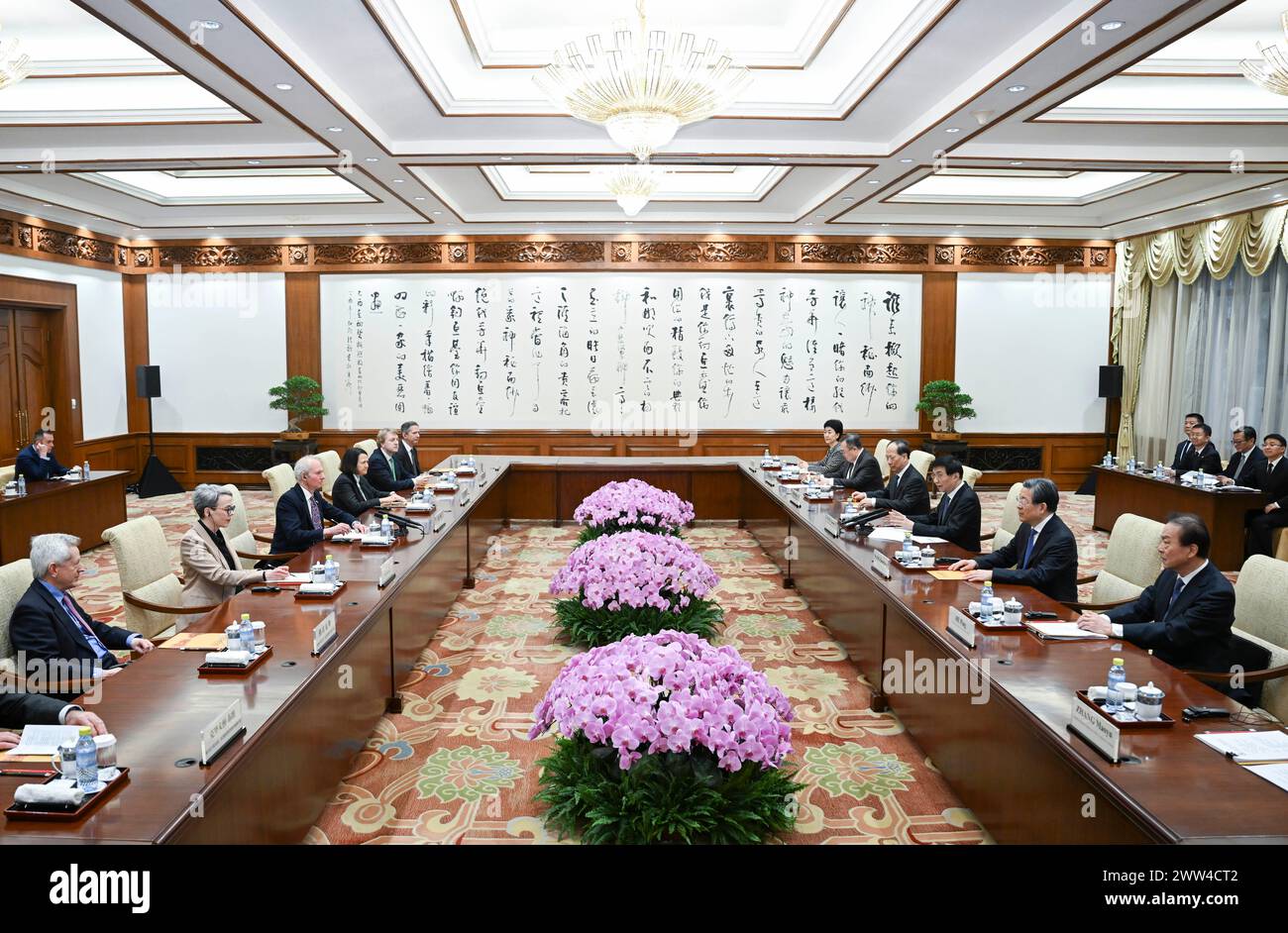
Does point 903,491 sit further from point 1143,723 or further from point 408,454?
point 408,454

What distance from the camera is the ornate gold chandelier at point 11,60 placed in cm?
422

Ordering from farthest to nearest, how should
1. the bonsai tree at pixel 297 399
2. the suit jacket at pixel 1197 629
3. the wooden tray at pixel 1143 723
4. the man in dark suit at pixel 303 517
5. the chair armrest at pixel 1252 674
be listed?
the bonsai tree at pixel 297 399
the man in dark suit at pixel 303 517
the suit jacket at pixel 1197 629
the chair armrest at pixel 1252 674
the wooden tray at pixel 1143 723

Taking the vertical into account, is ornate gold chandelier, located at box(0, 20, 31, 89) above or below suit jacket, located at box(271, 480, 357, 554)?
above

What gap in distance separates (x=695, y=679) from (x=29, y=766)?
1.84 metres

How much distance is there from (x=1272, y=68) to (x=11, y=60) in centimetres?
626

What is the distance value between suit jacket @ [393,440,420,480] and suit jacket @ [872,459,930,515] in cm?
448

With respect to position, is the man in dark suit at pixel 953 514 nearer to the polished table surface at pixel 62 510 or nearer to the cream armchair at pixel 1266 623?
the cream armchair at pixel 1266 623

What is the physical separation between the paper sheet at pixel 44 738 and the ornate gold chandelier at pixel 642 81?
11.6 ft

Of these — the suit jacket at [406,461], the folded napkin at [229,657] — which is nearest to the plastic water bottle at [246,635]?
the folded napkin at [229,657]

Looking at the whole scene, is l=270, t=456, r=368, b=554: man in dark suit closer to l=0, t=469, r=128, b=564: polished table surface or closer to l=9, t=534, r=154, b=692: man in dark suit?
l=9, t=534, r=154, b=692: man in dark suit

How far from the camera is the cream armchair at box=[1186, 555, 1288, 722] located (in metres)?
3.09

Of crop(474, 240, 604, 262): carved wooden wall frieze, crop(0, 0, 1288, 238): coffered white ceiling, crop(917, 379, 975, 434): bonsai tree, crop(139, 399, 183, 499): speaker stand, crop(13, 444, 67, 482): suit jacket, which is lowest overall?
crop(139, 399, 183, 499): speaker stand

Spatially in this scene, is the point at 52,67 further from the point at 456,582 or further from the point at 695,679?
the point at 695,679

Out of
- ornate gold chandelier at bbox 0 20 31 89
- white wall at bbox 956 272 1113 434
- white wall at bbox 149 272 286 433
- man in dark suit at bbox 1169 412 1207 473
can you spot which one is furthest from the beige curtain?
white wall at bbox 149 272 286 433
